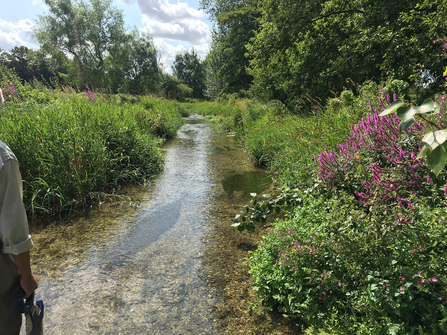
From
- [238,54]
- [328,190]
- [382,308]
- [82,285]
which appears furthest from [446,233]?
[238,54]

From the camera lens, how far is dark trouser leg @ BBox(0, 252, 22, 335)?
1.31 metres

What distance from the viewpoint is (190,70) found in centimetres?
6662

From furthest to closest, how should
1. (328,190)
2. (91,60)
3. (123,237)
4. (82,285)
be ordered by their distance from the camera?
1. (91,60)
2. (123,237)
3. (328,190)
4. (82,285)

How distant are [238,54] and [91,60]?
20.4 metres

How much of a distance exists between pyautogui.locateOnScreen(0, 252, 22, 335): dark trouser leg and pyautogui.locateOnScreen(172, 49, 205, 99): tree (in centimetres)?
6490

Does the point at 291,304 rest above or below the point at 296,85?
below

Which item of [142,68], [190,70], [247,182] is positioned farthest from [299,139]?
[190,70]

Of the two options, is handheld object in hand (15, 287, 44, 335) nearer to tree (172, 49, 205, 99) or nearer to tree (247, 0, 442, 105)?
tree (247, 0, 442, 105)

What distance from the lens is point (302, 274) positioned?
7.43 feet

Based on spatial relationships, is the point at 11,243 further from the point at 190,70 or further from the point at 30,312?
the point at 190,70

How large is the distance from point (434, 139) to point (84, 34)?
1536 inches

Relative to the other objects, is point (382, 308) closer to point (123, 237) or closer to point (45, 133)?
point (123, 237)

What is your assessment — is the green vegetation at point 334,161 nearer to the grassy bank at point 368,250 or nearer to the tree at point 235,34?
the grassy bank at point 368,250

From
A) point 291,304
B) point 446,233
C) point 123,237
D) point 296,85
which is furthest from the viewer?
point 296,85
